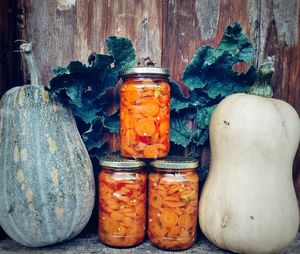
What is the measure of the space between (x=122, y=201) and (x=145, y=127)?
0.79ft

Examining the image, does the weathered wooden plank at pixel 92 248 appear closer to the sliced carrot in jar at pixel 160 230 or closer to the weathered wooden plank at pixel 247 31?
the sliced carrot in jar at pixel 160 230

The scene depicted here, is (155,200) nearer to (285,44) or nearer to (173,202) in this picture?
(173,202)

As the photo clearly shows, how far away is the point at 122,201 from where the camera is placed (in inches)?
43.8

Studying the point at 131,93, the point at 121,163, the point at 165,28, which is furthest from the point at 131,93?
the point at 165,28

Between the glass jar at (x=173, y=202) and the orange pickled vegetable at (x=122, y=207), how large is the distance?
0.05 meters

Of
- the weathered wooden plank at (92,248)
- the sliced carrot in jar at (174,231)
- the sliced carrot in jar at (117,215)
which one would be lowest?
the weathered wooden plank at (92,248)

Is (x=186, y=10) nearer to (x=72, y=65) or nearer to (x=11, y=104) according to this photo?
(x=72, y=65)

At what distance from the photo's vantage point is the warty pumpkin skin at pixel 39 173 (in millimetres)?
1061

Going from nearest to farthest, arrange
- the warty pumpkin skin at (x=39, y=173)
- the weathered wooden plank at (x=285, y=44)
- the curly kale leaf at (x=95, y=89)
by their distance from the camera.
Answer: the warty pumpkin skin at (x=39, y=173), the curly kale leaf at (x=95, y=89), the weathered wooden plank at (x=285, y=44)

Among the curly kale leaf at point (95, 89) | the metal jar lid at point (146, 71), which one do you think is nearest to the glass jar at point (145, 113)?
the metal jar lid at point (146, 71)

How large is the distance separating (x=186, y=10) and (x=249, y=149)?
1.86 feet

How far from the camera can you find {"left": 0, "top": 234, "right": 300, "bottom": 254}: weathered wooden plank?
1121 millimetres

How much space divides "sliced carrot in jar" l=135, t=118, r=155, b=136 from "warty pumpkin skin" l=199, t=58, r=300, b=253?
8.6 inches

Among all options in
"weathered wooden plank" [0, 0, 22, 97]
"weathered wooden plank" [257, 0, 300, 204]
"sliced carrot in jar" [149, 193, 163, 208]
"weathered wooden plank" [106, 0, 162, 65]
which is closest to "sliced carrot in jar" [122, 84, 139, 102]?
"weathered wooden plank" [106, 0, 162, 65]
